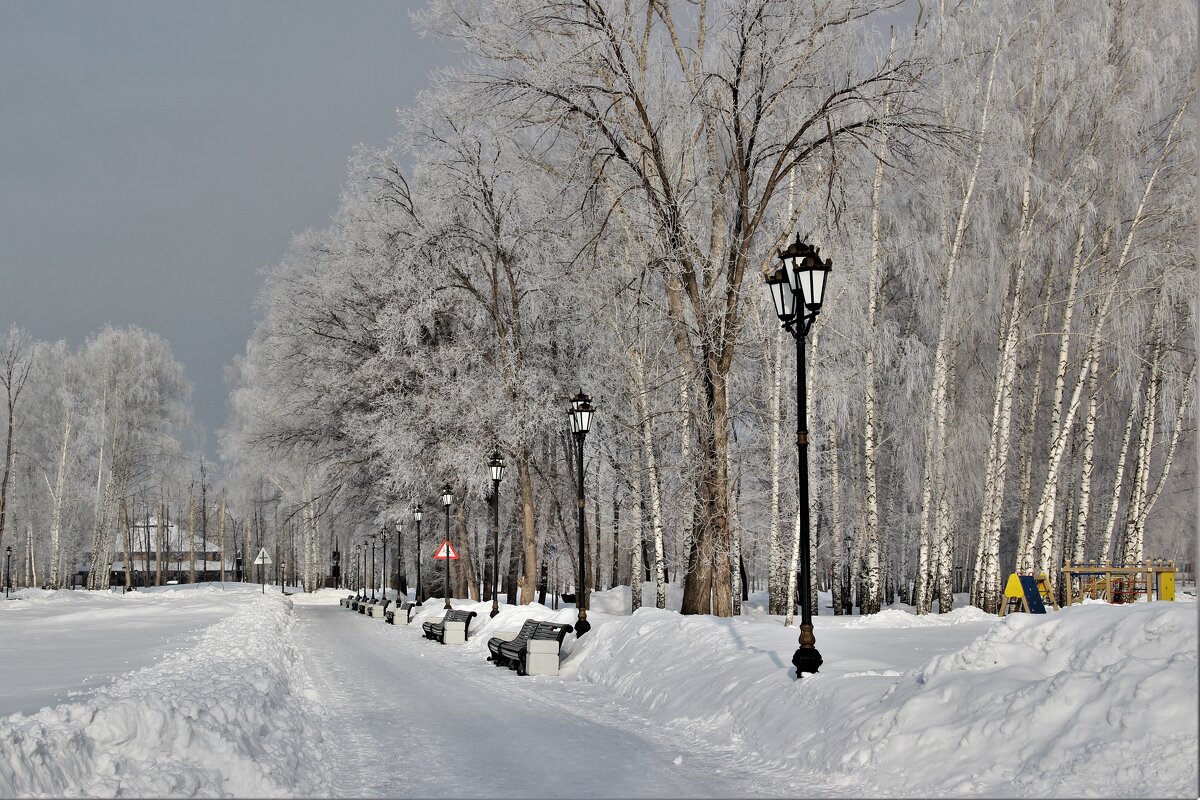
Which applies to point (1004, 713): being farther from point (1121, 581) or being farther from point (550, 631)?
point (1121, 581)

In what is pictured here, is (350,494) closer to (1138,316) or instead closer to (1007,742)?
(1138,316)

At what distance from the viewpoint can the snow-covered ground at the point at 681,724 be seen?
20.7 ft

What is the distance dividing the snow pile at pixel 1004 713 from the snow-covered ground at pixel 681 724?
0.05 ft

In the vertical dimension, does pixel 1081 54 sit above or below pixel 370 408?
above

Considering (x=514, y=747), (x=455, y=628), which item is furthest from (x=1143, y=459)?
(x=514, y=747)

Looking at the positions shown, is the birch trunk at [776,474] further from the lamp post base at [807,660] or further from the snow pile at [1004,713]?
the snow pile at [1004,713]

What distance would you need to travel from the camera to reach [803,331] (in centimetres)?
1130

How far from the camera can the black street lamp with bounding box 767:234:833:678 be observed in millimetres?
10148

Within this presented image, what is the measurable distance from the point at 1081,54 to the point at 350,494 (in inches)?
1121

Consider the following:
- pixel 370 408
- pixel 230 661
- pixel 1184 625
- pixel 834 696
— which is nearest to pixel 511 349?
pixel 370 408

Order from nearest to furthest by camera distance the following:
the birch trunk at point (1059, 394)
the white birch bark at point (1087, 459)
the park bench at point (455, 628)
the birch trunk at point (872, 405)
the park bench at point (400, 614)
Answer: the birch trunk at point (1059, 394) → the park bench at point (455, 628) → the white birch bark at point (1087, 459) → the birch trunk at point (872, 405) → the park bench at point (400, 614)

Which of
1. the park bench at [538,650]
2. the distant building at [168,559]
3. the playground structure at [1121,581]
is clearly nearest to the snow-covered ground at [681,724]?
the park bench at [538,650]

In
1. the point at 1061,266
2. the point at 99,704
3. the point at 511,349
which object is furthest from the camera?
the point at 511,349

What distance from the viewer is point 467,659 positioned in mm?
19625
